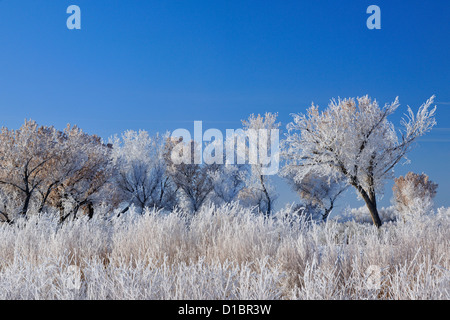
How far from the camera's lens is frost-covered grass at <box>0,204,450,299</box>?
128 inches

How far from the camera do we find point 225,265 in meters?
4.23

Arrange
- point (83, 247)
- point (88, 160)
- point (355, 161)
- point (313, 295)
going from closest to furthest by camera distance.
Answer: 1. point (313, 295)
2. point (83, 247)
3. point (355, 161)
4. point (88, 160)

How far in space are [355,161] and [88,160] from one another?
1604cm

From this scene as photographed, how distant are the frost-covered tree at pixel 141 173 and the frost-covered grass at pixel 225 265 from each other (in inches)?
795

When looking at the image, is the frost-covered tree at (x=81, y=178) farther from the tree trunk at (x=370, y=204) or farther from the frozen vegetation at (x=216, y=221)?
the tree trunk at (x=370, y=204)

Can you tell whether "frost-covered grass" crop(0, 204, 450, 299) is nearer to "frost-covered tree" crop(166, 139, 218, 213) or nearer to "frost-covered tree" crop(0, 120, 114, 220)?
"frost-covered tree" crop(0, 120, 114, 220)

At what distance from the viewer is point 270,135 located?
965 inches

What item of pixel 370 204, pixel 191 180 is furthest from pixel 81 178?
pixel 370 204

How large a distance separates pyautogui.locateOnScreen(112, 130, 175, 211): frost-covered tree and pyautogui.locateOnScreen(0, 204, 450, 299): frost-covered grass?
20.2 meters

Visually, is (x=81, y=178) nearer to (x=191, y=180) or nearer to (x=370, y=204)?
(x=191, y=180)

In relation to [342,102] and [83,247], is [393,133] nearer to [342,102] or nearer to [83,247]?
[342,102]

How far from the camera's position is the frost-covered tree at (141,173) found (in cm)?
2764
